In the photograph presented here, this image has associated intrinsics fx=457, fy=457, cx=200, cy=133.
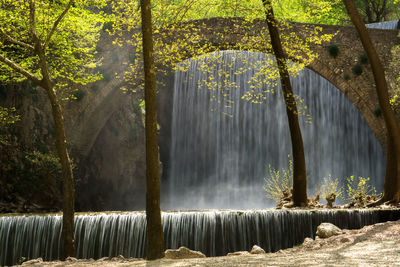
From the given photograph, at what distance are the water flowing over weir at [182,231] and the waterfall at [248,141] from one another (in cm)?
967

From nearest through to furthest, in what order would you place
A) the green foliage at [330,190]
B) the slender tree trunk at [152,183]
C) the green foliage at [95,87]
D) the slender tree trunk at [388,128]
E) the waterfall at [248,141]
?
1. the slender tree trunk at [152,183]
2. the slender tree trunk at [388,128]
3. the green foliage at [330,190]
4. the green foliage at [95,87]
5. the waterfall at [248,141]

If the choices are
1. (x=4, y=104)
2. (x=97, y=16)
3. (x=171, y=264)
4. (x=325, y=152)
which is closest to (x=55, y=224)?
(x=97, y=16)

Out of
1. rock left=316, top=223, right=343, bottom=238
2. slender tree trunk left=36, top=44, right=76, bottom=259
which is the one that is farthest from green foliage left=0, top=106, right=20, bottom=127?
rock left=316, top=223, right=343, bottom=238

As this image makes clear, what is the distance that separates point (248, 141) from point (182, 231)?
478 inches

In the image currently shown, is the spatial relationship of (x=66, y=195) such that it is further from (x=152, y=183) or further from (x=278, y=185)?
(x=278, y=185)

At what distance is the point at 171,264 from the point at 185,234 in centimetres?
391

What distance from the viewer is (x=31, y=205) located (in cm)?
1372

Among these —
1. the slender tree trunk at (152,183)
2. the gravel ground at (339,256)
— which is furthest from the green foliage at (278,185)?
the slender tree trunk at (152,183)

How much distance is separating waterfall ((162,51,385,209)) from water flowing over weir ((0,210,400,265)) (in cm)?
967

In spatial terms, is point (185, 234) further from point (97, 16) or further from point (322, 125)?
point (322, 125)

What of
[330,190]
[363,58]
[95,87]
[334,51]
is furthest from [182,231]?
[363,58]

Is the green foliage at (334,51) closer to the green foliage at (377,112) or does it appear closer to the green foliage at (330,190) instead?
the green foliage at (377,112)

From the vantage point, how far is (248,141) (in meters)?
21.1

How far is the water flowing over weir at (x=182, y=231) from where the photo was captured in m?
9.22
